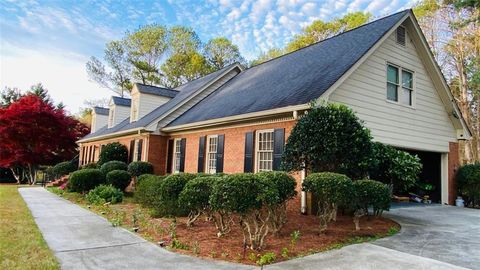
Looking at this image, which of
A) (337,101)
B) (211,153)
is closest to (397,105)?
(337,101)

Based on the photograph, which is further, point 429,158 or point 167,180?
point 429,158

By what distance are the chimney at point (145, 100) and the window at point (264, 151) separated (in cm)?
1056

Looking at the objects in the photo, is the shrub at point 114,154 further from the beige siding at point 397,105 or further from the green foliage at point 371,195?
the green foliage at point 371,195

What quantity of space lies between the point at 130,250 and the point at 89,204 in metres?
6.63

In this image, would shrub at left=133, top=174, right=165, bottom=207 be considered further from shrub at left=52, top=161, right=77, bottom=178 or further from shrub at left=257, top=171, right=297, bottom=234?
shrub at left=52, top=161, right=77, bottom=178

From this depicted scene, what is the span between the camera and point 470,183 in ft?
42.1

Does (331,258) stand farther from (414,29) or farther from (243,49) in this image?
(243,49)

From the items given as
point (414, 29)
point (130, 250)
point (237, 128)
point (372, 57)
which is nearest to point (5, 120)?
point (237, 128)

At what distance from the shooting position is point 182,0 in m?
15.6

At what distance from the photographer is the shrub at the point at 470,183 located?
12.6 m

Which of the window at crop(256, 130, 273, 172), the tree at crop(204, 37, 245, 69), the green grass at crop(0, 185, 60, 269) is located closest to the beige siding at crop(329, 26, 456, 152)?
the window at crop(256, 130, 273, 172)

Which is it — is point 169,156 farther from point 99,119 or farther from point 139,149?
point 99,119

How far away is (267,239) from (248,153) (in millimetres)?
4860

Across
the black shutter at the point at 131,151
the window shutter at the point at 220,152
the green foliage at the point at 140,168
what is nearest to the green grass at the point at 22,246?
the window shutter at the point at 220,152
